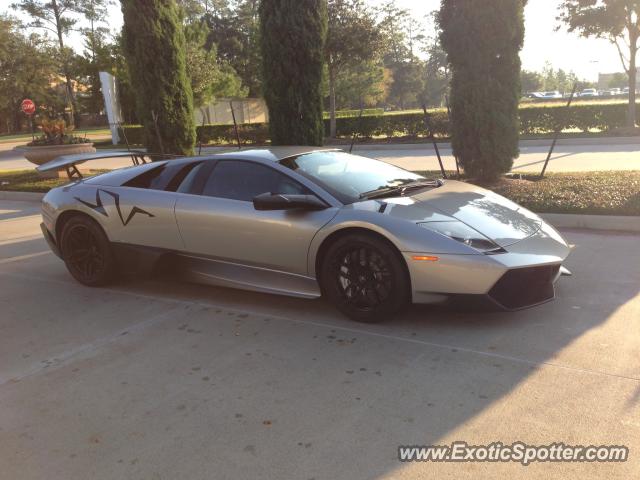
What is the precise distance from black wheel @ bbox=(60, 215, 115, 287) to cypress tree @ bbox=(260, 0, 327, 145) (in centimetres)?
529

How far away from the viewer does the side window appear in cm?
449

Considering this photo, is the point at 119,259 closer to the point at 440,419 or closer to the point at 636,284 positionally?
the point at 440,419

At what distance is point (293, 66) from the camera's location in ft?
32.1

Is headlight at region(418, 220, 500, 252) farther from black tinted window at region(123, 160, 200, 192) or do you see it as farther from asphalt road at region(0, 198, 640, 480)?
black tinted window at region(123, 160, 200, 192)

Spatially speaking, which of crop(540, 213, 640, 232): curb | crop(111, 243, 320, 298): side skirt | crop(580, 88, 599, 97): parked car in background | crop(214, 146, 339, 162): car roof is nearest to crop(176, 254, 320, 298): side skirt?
crop(111, 243, 320, 298): side skirt

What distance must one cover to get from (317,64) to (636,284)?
22.4ft

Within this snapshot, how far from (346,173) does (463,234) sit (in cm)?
130

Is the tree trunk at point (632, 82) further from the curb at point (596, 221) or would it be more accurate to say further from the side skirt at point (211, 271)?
the side skirt at point (211, 271)

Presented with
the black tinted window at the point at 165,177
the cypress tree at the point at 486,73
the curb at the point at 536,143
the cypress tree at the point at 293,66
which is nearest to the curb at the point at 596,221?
the cypress tree at the point at 486,73

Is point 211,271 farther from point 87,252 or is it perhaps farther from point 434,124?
point 434,124

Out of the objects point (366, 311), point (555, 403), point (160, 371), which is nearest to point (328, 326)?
point (366, 311)

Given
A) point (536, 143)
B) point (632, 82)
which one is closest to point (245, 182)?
point (536, 143)

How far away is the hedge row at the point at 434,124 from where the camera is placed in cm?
2022

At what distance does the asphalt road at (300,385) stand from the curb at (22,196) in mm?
8131
